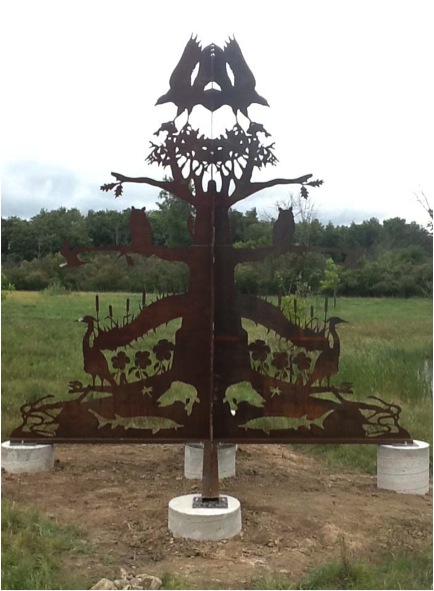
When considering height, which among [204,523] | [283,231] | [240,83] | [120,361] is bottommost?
[204,523]

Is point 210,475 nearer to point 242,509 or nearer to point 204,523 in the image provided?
point 204,523

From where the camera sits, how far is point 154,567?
12.6 feet

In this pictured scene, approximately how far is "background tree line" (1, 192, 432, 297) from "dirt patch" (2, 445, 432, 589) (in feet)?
5.58

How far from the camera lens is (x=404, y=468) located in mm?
5352

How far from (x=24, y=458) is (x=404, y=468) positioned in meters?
3.36

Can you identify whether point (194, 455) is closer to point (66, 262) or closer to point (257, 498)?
point (257, 498)

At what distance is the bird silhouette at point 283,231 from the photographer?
4391 mm

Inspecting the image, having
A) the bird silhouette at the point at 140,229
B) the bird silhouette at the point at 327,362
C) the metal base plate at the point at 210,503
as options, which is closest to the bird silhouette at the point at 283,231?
the bird silhouette at the point at 327,362

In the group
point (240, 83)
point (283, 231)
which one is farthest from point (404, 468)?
point (240, 83)

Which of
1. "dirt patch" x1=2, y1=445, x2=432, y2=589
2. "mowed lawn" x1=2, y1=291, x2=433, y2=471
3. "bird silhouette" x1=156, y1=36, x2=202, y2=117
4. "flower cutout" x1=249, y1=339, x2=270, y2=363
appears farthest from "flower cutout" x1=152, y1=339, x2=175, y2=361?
"bird silhouette" x1=156, y1=36, x2=202, y2=117

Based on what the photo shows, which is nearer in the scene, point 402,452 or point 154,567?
point 154,567

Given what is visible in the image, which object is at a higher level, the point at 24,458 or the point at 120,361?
the point at 120,361

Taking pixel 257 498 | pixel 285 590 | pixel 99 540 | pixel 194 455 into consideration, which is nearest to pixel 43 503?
pixel 99 540

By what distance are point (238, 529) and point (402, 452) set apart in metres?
1.81
